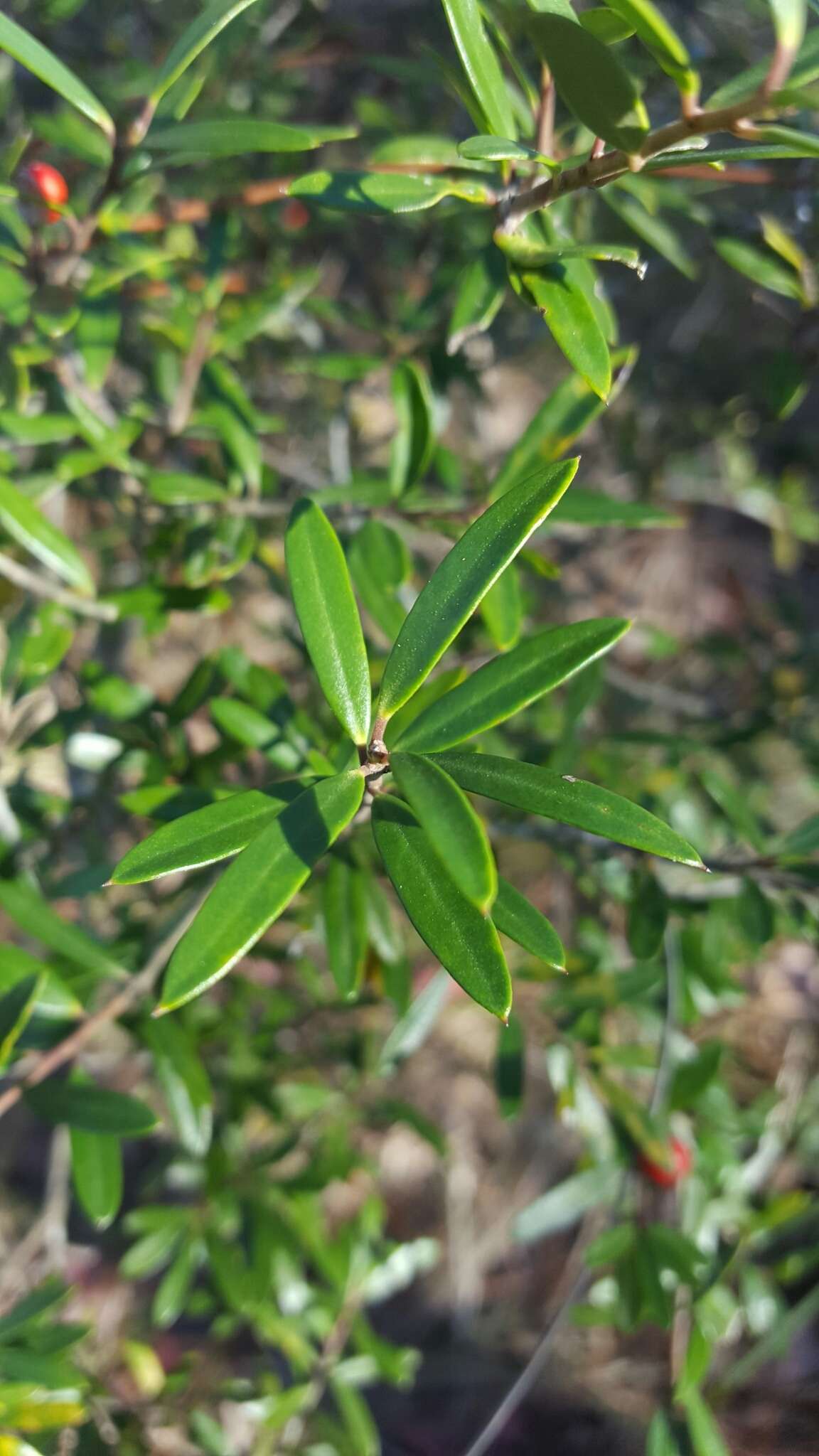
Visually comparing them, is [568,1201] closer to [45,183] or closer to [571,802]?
[571,802]

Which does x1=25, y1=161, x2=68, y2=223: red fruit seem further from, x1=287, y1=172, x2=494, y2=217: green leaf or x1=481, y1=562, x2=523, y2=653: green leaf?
x1=481, y1=562, x2=523, y2=653: green leaf

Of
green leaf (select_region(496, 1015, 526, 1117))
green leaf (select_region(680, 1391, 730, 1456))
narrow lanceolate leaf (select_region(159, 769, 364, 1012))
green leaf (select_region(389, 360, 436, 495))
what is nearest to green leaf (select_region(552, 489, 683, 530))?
green leaf (select_region(389, 360, 436, 495))

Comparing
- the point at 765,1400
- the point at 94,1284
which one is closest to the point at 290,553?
the point at 765,1400

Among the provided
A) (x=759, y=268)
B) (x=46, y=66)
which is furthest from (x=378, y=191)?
(x=759, y=268)

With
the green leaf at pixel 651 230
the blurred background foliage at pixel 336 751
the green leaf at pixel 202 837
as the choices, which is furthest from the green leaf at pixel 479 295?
the green leaf at pixel 202 837

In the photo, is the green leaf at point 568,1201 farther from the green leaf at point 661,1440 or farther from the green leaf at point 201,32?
the green leaf at point 201,32

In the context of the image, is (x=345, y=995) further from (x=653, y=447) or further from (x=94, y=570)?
(x=653, y=447)
